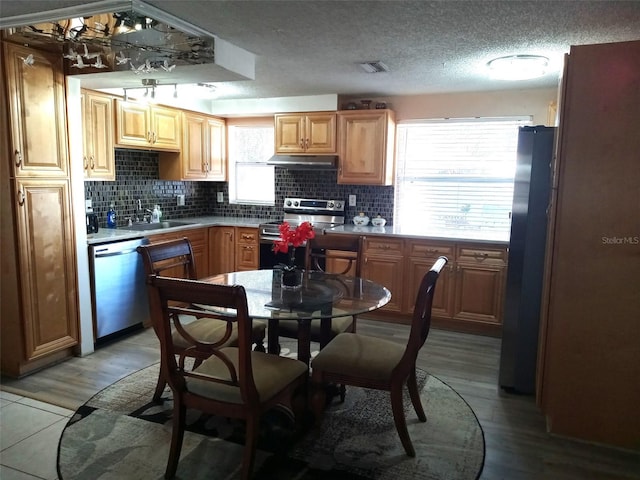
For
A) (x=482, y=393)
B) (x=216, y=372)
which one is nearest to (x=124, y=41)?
(x=216, y=372)

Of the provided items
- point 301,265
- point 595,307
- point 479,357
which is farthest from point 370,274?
point 595,307

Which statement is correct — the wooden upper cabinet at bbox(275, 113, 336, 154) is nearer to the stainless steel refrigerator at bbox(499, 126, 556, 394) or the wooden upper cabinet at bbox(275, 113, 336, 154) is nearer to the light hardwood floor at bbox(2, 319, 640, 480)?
the light hardwood floor at bbox(2, 319, 640, 480)

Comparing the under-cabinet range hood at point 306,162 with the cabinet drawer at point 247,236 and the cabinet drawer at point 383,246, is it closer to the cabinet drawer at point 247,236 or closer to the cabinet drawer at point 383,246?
the cabinet drawer at point 247,236

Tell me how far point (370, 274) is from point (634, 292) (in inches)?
93.9

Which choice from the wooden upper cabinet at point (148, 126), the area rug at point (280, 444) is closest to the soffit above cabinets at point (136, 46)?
the wooden upper cabinet at point (148, 126)

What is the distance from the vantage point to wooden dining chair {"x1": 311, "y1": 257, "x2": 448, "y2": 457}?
2.24 m

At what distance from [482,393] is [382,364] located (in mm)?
1092

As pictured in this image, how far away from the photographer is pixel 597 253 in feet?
7.75

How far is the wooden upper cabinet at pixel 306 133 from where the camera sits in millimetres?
4770

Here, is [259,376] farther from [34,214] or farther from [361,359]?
[34,214]

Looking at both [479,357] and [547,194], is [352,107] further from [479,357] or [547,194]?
[479,357]

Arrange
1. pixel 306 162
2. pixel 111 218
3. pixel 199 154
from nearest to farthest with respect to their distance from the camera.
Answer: pixel 111 218
pixel 306 162
pixel 199 154

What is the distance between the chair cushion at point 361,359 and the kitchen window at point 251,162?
130 inches

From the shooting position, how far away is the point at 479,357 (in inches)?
143
